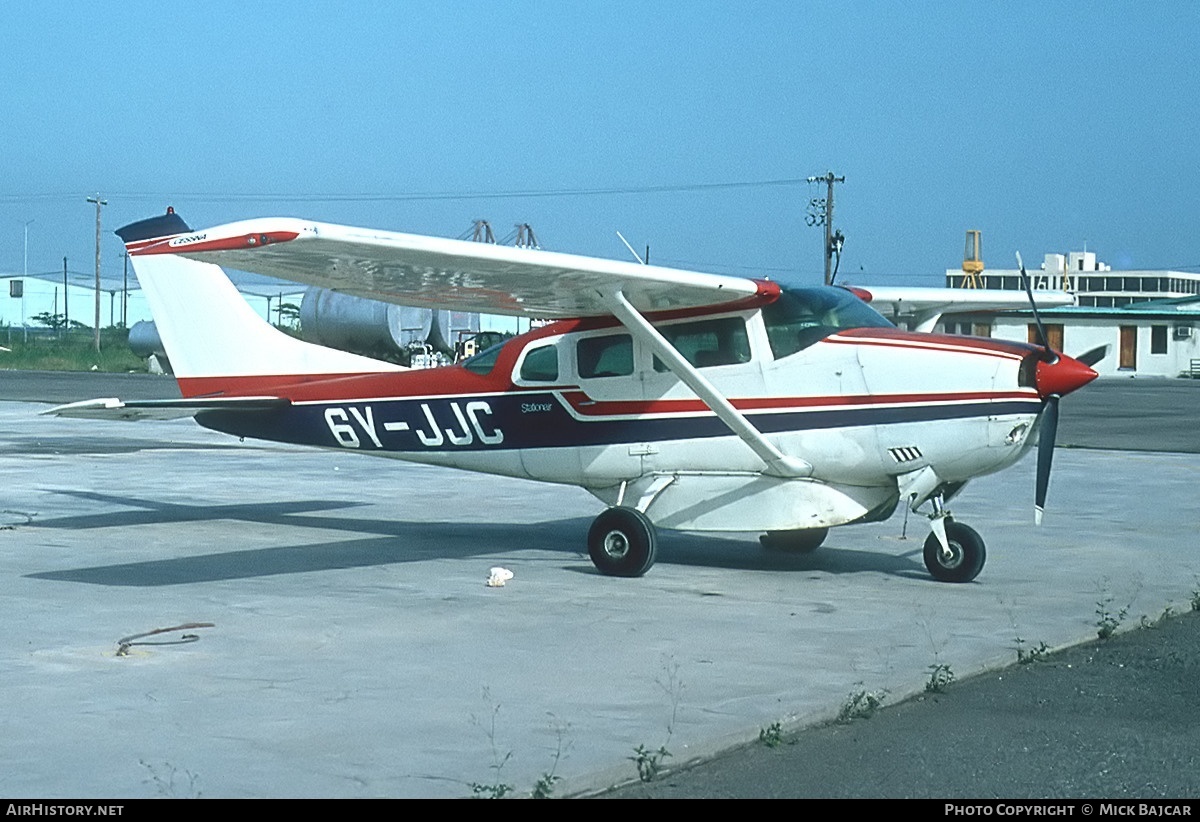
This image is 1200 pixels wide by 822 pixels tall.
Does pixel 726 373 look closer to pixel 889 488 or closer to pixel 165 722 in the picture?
pixel 889 488

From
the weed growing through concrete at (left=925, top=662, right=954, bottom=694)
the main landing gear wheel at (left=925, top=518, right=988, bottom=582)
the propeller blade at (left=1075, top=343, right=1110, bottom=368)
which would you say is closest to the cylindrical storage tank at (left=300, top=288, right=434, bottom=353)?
the propeller blade at (left=1075, top=343, right=1110, bottom=368)

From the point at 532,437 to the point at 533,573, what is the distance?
147 cm

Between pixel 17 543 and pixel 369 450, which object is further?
pixel 369 450

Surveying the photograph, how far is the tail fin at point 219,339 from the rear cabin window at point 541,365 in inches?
75.4

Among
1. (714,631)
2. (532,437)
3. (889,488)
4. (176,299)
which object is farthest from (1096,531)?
(176,299)

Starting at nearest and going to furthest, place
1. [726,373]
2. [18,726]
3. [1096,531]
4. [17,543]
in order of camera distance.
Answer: [18,726] < [726,373] < [17,543] < [1096,531]

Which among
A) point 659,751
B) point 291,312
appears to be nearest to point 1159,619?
point 659,751

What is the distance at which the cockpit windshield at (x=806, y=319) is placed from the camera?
1145 cm

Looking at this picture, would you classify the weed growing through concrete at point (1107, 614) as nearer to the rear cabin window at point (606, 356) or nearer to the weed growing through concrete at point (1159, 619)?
the weed growing through concrete at point (1159, 619)

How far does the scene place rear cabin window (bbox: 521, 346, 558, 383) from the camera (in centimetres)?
1242

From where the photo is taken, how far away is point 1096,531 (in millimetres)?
14367

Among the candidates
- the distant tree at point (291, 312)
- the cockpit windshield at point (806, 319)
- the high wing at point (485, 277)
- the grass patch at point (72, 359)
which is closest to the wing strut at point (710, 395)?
→ the high wing at point (485, 277)

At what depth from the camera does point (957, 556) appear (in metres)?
11.2

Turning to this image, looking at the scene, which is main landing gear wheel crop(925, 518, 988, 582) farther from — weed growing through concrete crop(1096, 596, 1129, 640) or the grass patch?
the grass patch
